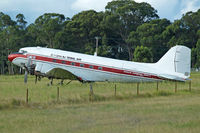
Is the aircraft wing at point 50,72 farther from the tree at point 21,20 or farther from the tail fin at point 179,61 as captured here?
the tree at point 21,20

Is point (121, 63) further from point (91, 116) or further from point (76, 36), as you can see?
point (76, 36)

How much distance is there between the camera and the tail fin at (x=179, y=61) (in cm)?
2477

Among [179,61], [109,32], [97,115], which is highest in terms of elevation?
[109,32]

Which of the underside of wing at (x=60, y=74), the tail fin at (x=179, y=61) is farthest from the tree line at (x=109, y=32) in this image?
the underside of wing at (x=60, y=74)

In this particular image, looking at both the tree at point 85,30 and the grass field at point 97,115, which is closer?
the grass field at point 97,115

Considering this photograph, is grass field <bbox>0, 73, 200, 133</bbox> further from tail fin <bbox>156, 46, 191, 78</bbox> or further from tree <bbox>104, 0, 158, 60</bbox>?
tree <bbox>104, 0, 158, 60</bbox>

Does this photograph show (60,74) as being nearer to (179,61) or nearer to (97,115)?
(179,61)

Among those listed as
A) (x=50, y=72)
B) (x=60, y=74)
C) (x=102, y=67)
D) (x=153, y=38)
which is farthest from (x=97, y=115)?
(x=153, y=38)

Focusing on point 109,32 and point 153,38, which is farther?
point 109,32

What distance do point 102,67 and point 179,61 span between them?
6.72 m

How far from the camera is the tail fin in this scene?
24.8 m

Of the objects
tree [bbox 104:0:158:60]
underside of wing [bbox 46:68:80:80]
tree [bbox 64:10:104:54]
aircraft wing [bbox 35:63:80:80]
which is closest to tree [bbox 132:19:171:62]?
tree [bbox 104:0:158:60]

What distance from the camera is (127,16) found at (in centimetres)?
7469

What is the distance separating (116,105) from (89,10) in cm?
6143
